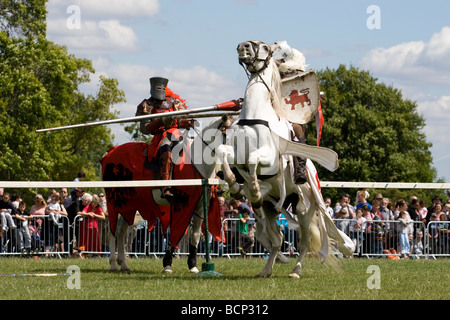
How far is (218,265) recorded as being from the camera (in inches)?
533

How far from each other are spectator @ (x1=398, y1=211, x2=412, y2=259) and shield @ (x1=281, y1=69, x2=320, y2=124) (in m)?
8.87

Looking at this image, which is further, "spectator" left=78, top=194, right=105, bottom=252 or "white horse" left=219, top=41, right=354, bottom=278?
"spectator" left=78, top=194, right=105, bottom=252

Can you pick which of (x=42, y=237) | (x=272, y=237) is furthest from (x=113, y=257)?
(x=42, y=237)

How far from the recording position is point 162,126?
469 inches

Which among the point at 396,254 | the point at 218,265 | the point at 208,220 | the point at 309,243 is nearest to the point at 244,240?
the point at 396,254

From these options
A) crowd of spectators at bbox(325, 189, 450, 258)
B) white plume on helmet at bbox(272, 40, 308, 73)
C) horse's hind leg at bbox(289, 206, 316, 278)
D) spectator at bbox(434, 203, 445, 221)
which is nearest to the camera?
white plume on helmet at bbox(272, 40, 308, 73)

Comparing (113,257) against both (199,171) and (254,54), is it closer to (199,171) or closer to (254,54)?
(199,171)

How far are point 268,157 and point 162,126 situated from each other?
271 centimetres

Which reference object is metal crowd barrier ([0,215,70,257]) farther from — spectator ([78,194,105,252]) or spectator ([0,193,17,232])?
spectator ([78,194,105,252])

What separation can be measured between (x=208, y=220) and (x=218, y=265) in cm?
168

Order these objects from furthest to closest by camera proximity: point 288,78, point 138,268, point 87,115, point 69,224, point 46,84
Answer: point 87,115 → point 46,84 → point 69,224 → point 138,268 → point 288,78

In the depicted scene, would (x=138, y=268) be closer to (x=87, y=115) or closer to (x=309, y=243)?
(x=309, y=243)

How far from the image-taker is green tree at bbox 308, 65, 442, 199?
165ft

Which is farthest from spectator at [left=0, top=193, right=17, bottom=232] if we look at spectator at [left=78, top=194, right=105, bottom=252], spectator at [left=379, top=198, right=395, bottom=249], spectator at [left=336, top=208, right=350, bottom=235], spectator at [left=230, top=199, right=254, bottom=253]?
spectator at [left=379, top=198, right=395, bottom=249]
